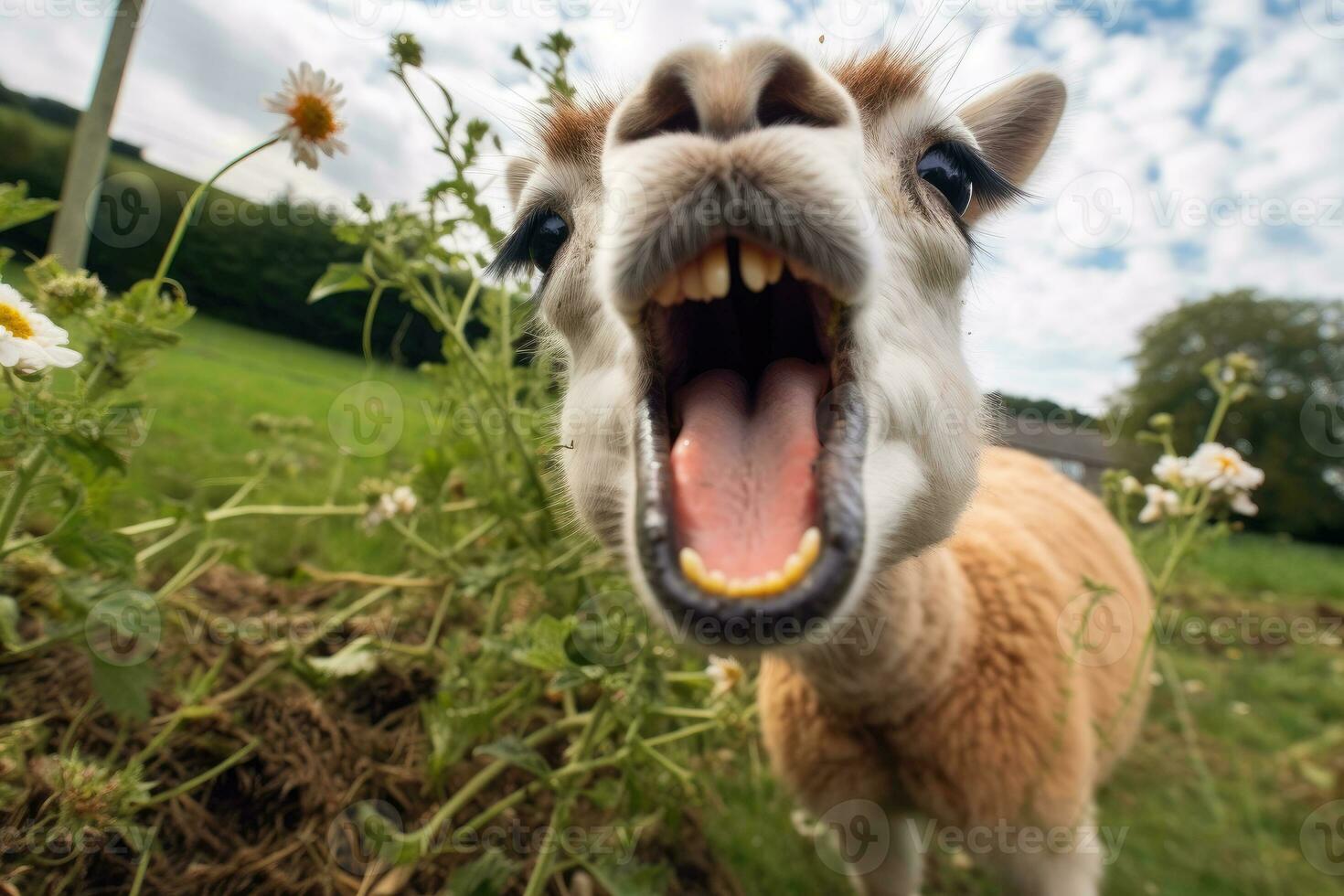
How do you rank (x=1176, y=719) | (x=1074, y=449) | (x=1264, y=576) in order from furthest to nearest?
(x=1074, y=449), (x=1264, y=576), (x=1176, y=719)

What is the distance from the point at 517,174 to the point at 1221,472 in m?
2.33

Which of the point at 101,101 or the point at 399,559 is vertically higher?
the point at 101,101

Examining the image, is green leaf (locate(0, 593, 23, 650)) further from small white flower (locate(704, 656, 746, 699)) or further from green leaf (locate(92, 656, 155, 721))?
small white flower (locate(704, 656, 746, 699))

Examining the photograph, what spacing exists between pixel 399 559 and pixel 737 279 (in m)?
2.95

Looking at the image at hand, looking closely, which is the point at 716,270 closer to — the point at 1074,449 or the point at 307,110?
the point at 307,110

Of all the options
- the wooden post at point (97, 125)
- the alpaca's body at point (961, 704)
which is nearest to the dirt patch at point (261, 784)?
the alpaca's body at point (961, 704)

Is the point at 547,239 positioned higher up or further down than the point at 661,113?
further down

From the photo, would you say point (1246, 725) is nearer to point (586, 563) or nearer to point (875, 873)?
point (875, 873)

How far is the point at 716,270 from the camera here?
1.00m

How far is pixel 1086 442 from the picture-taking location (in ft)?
33.7

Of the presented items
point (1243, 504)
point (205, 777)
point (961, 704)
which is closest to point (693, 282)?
point (961, 704)

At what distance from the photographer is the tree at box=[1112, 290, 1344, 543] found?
19.0 metres

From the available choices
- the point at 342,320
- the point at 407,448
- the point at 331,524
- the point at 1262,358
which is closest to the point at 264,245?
the point at 342,320

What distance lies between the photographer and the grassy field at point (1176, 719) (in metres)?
2.91
